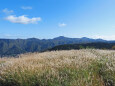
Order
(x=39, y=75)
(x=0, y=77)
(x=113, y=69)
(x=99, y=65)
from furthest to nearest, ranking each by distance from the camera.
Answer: (x=99, y=65)
(x=0, y=77)
(x=113, y=69)
(x=39, y=75)

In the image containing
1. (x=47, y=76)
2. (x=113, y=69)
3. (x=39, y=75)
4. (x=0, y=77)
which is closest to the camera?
(x=47, y=76)

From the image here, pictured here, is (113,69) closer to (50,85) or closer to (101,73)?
(101,73)

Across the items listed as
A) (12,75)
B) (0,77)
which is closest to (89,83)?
(12,75)

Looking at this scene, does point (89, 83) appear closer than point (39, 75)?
Yes

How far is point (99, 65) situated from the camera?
6148mm

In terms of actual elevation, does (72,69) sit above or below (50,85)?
above

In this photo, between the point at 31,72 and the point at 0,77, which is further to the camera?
the point at 0,77

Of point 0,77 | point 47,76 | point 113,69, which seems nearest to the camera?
point 47,76

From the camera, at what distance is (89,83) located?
4207 millimetres

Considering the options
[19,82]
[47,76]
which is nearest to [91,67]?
[47,76]

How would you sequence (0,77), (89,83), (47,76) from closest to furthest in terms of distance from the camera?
1. (89,83)
2. (47,76)
3. (0,77)

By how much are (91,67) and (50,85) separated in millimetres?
2007

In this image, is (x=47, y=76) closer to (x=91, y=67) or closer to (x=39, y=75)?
(x=39, y=75)

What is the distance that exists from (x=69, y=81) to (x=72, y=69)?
2.55ft
